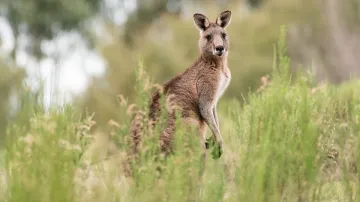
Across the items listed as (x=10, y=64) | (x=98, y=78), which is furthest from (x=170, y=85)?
(x=98, y=78)

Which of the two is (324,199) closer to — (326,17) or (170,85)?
(170,85)

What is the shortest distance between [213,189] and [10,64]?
23.9 metres

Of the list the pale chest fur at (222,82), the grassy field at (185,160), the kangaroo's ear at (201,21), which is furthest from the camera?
the kangaroo's ear at (201,21)

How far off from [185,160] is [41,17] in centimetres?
3723

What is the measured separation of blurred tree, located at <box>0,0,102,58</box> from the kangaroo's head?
1271 inches

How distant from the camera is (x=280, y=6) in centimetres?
4388

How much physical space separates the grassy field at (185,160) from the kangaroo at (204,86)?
1476mm

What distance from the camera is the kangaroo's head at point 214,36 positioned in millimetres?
9414

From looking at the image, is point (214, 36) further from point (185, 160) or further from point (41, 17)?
point (41, 17)

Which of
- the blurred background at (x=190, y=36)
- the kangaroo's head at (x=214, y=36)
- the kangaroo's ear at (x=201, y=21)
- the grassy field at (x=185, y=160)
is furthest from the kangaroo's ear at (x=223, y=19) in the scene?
the blurred background at (x=190, y=36)

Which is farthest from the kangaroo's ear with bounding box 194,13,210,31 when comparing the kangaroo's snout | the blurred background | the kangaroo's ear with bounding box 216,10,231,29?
the blurred background

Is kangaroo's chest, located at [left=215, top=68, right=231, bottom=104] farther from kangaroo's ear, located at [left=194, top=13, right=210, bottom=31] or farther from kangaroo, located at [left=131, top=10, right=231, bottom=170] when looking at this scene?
kangaroo's ear, located at [left=194, top=13, right=210, bottom=31]

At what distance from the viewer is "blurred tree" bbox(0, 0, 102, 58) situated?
42.1 meters

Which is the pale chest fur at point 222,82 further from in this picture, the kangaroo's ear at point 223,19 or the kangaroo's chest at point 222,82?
the kangaroo's ear at point 223,19
